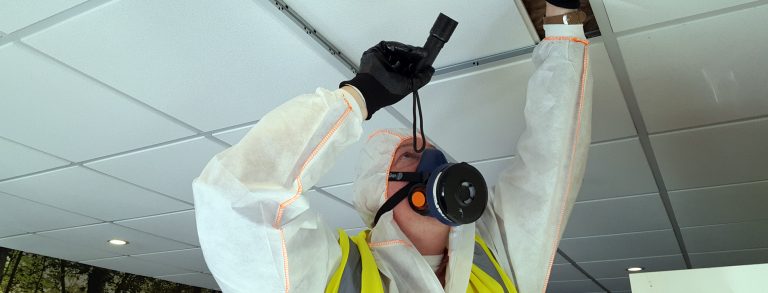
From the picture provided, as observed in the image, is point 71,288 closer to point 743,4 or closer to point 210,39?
point 210,39

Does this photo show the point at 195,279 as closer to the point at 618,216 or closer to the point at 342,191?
the point at 342,191

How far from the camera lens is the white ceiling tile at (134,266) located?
14.9 ft

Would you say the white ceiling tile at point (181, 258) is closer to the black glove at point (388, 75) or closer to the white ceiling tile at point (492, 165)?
the white ceiling tile at point (492, 165)

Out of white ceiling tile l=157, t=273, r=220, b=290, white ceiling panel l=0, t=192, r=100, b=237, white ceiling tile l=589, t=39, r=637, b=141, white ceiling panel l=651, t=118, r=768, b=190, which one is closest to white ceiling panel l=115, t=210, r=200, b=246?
white ceiling panel l=0, t=192, r=100, b=237

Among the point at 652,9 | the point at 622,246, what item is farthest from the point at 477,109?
the point at 622,246

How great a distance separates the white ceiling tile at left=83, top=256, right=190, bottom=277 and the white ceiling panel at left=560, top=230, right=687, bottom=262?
3.26 m

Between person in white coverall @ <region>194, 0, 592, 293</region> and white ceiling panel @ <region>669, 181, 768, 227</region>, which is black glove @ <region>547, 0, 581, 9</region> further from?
white ceiling panel @ <region>669, 181, 768, 227</region>

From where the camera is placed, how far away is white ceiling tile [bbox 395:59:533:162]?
179cm

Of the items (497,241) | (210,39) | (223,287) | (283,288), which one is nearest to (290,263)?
(283,288)

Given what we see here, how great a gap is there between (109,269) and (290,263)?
15.1ft

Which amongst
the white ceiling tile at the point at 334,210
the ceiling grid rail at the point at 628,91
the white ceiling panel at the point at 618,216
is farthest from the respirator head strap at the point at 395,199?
the white ceiling panel at the point at 618,216

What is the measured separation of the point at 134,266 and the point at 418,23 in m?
4.15

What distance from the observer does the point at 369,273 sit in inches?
46.0

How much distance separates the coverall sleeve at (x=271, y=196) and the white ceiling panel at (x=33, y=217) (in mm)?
2770
